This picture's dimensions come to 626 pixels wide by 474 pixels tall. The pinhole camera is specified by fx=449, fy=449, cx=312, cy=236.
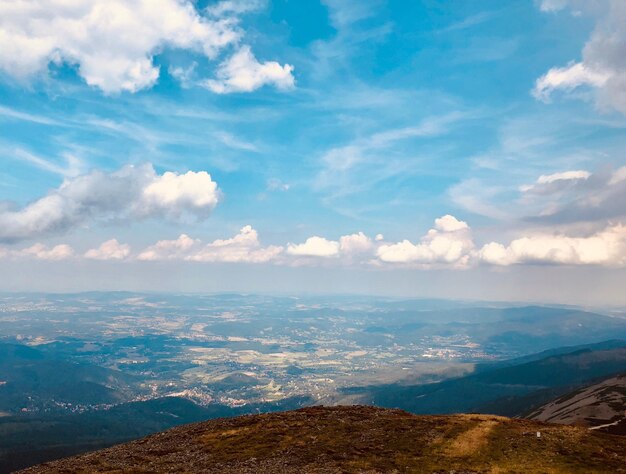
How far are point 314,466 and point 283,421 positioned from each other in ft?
96.6

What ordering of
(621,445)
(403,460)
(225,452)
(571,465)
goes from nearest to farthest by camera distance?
(571,465) → (403,460) → (621,445) → (225,452)

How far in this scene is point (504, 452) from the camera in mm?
63500

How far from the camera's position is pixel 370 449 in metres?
68.1

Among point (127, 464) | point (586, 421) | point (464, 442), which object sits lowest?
point (586, 421)

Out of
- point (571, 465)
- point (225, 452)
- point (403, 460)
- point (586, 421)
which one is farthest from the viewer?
point (586, 421)

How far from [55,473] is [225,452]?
24507 mm

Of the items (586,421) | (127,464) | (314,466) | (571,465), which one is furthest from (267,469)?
(586,421)

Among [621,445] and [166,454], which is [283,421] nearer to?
[166,454]

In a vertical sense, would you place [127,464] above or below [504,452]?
below

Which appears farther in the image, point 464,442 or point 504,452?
point 464,442

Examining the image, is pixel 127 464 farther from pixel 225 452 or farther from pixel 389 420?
pixel 389 420

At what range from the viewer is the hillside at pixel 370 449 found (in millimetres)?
60219

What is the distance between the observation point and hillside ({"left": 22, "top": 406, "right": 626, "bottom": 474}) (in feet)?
198

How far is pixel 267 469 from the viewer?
62.7m
